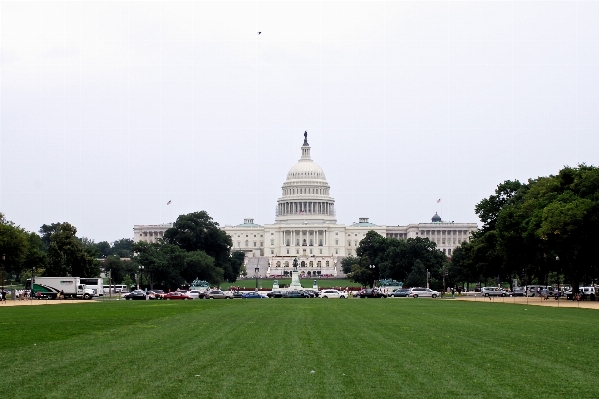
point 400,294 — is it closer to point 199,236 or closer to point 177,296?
point 177,296

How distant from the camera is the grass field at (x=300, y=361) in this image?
15.3 m

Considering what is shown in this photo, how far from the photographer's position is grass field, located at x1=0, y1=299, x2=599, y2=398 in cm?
1532

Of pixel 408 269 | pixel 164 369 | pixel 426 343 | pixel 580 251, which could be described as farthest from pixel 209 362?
pixel 408 269

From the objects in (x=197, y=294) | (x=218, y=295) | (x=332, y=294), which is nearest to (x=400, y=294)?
(x=332, y=294)

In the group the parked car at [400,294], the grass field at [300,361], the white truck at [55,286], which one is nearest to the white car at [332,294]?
the parked car at [400,294]

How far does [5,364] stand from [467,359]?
32.4 feet

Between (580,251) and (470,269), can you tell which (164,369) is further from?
(470,269)

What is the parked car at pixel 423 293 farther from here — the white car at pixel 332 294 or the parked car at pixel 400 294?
the white car at pixel 332 294

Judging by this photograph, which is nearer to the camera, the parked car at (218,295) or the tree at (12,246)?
the tree at (12,246)

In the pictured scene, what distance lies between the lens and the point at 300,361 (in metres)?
19.6

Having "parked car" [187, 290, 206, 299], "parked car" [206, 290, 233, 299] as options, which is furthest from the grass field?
"parked car" [206, 290, 233, 299]

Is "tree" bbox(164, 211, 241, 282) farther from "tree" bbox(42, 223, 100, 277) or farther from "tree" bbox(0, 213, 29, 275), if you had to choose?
"tree" bbox(0, 213, 29, 275)

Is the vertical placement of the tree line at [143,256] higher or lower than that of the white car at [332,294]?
higher

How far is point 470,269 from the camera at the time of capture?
97.1m
